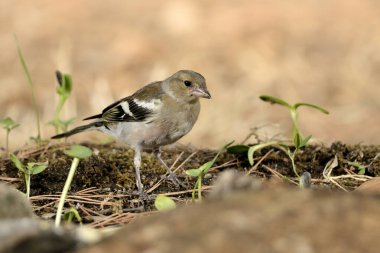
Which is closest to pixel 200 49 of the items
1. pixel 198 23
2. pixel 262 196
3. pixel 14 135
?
Answer: pixel 198 23

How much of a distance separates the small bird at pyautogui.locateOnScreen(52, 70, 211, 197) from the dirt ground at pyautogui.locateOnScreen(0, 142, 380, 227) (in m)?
0.17

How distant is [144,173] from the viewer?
17.1ft

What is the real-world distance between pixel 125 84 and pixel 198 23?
Result: 312 centimetres

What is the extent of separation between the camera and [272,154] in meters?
5.22

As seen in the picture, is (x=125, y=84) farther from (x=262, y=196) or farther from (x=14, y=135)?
(x=262, y=196)

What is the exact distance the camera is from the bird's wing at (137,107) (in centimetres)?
597

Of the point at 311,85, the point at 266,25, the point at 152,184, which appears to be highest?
the point at 266,25

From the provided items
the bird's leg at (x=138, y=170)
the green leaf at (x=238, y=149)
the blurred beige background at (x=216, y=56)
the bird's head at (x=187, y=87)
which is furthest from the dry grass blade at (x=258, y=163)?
the blurred beige background at (x=216, y=56)

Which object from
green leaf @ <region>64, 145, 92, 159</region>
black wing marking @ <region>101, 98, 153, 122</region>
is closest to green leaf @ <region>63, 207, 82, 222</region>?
green leaf @ <region>64, 145, 92, 159</region>

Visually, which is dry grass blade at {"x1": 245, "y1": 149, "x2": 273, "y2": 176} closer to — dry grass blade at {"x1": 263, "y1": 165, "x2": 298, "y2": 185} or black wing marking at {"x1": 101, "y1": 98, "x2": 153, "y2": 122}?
dry grass blade at {"x1": 263, "y1": 165, "x2": 298, "y2": 185}

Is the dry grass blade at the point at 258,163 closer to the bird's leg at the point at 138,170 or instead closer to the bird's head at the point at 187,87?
the bird's leg at the point at 138,170

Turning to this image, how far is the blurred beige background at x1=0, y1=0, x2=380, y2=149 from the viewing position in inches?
390

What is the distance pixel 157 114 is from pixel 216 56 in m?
6.89

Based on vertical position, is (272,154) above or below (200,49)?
below
